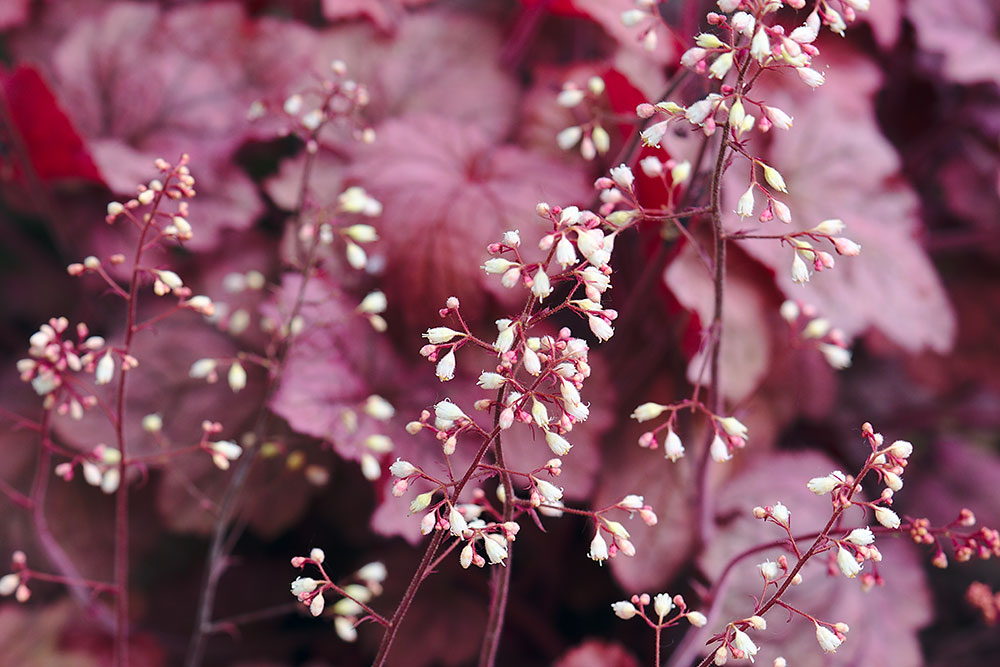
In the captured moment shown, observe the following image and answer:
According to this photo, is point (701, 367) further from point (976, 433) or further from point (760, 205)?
point (976, 433)

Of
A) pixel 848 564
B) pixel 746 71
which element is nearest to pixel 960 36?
pixel 746 71

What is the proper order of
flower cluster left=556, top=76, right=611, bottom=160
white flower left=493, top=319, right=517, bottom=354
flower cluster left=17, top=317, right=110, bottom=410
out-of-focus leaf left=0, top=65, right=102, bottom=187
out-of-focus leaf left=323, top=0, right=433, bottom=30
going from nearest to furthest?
1. white flower left=493, top=319, right=517, bottom=354
2. flower cluster left=17, top=317, right=110, bottom=410
3. flower cluster left=556, top=76, right=611, bottom=160
4. out-of-focus leaf left=0, top=65, right=102, bottom=187
5. out-of-focus leaf left=323, top=0, right=433, bottom=30

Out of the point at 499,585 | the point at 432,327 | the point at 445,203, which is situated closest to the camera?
the point at 499,585

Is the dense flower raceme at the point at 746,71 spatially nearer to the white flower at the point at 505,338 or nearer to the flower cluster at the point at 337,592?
the white flower at the point at 505,338

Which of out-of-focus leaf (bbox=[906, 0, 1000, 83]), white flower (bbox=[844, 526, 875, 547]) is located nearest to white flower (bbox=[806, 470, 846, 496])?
white flower (bbox=[844, 526, 875, 547])

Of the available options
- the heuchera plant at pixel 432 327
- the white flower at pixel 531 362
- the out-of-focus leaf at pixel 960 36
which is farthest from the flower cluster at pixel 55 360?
the out-of-focus leaf at pixel 960 36

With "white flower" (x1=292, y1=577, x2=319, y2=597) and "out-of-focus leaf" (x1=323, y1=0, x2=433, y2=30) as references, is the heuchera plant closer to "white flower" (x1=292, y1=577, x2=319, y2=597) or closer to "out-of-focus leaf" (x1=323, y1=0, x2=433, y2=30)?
"out-of-focus leaf" (x1=323, y1=0, x2=433, y2=30)

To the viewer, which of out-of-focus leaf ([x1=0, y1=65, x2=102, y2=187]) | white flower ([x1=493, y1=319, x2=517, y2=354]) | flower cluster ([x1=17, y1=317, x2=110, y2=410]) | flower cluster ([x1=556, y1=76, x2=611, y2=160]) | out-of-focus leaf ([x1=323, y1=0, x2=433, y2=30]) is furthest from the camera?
out-of-focus leaf ([x1=323, y1=0, x2=433, y2=30])

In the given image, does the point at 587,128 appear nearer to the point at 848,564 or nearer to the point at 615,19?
the point at 615,19

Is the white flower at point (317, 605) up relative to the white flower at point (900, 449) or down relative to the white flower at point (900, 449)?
down

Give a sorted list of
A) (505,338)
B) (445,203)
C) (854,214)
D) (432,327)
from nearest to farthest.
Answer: (505,338) → (432,327) → (445,203) → (854,214)
